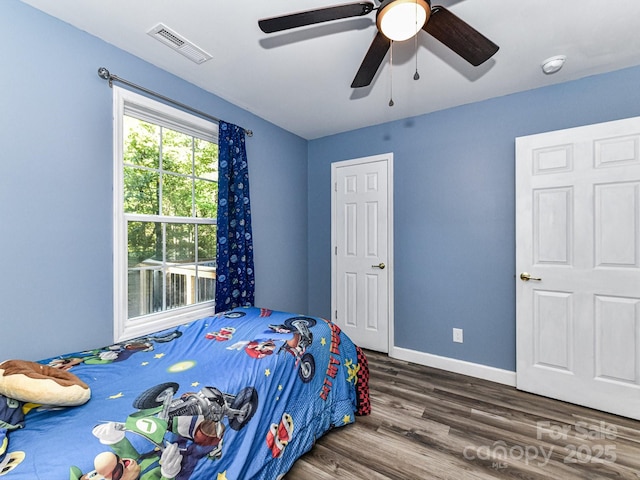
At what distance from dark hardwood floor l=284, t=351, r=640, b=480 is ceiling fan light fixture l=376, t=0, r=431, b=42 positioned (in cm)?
225

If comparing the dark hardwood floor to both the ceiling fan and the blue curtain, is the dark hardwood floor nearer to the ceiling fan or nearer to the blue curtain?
the blue curtain

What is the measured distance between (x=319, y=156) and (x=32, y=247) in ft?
9.38

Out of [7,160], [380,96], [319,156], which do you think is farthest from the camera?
[319,156]

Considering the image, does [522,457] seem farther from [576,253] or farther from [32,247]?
[32,247]

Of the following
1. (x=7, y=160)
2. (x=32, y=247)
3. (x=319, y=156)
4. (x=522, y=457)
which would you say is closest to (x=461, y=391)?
(x=522, y=457)

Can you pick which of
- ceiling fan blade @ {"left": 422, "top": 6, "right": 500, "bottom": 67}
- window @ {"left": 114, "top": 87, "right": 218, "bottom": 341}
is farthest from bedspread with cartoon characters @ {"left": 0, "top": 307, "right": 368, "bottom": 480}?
ceiling fan blade @ {"left": 422, "top": 6, "right": 500, "bottom": 67}

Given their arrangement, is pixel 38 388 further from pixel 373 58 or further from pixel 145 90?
pixel 373 58

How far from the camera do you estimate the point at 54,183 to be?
1.67m

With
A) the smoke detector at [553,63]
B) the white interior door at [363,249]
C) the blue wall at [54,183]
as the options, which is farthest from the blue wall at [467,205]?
the blue wall at [54,183]

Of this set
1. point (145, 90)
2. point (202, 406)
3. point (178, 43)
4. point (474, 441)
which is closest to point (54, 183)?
point (145, 90)

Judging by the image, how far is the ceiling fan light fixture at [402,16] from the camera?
1.22m

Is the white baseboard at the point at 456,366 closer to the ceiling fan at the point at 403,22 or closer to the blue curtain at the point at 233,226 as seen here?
the blue curtain at the point at 233,226

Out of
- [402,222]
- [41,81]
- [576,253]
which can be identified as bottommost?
[576,253]

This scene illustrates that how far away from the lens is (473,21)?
5.66ft
